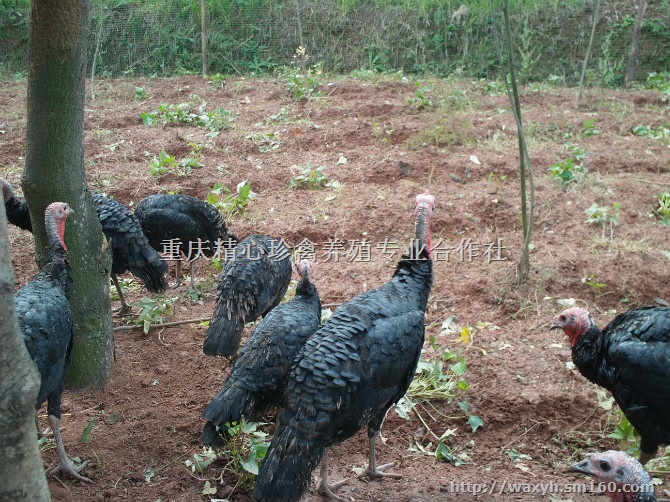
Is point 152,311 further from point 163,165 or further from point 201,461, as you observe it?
point 163,165

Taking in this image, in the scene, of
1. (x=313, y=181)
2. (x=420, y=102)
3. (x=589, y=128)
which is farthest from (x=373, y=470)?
(x=420, y=102)

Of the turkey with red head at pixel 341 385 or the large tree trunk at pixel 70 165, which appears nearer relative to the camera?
the turkey with red head at pixel 341 385

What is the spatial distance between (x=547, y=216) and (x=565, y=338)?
7.31 feet

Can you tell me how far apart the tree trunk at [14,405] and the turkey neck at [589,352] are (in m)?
3.31

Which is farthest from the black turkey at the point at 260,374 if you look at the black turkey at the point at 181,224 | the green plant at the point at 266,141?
the green plant at the point at 266,141

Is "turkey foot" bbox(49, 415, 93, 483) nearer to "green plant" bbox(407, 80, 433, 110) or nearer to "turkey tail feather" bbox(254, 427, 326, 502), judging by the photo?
"turkey tail feather" bbox(254, 427, 326, 502)

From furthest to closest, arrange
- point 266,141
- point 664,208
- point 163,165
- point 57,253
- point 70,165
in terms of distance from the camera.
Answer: point 266,141, point 163,165, point 664,208, point 70,165, point 57,253

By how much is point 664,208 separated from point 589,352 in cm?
384

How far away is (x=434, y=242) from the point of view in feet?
22.6

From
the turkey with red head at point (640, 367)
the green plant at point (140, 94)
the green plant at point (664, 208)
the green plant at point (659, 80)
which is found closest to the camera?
the turkey with red head at point (640, 367)

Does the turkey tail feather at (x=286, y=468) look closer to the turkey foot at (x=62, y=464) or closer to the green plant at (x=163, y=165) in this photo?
the turkey foot at (x=62, y=464)

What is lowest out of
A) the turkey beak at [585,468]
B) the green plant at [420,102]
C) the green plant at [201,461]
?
the green plant at [201,461]

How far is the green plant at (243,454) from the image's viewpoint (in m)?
3.82

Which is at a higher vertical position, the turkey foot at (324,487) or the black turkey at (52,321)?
the black turkey at (52,321)
